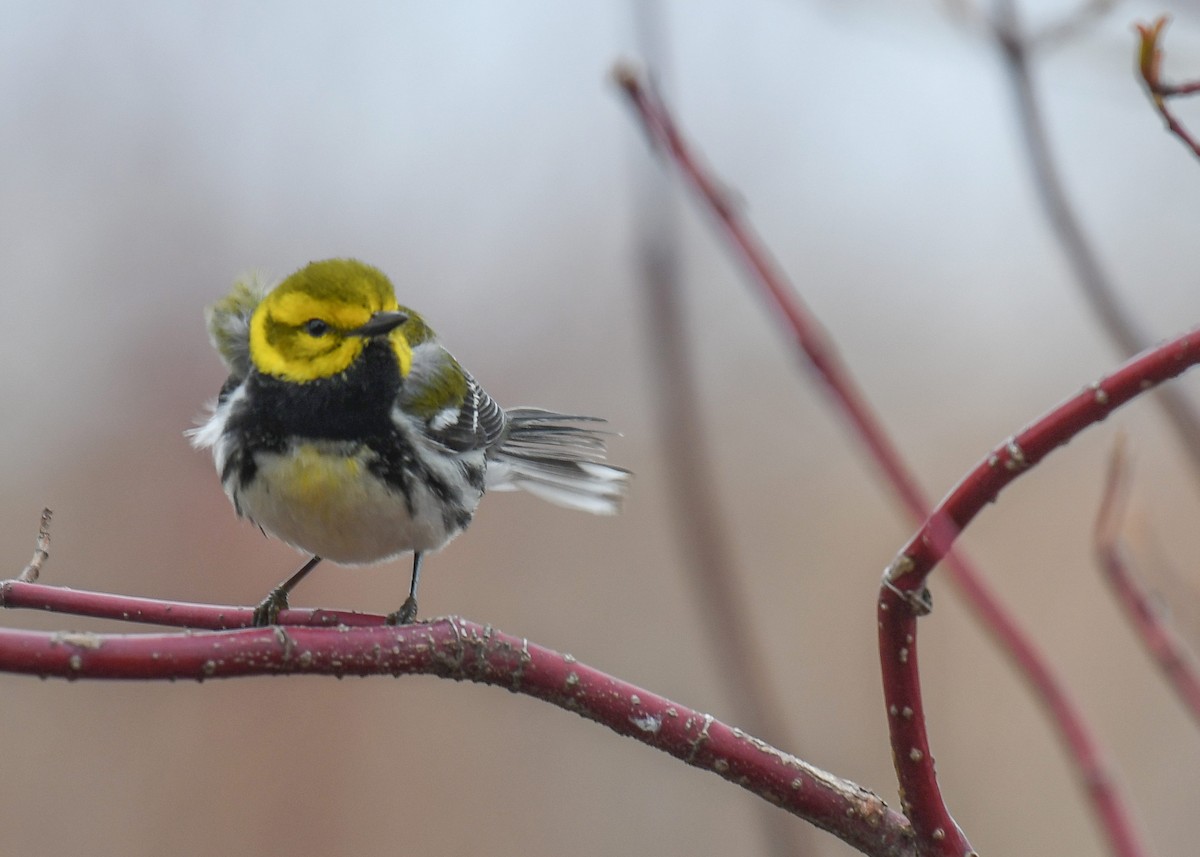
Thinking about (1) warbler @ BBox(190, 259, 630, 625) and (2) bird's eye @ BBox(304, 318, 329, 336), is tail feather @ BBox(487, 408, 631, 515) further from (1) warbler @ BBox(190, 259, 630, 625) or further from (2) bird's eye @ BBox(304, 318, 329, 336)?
(2) bird's eye @ BBox(304, 318, 329, 336)

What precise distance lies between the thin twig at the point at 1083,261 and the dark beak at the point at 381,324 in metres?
1.26

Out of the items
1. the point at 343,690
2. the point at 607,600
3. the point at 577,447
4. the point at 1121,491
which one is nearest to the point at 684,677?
the point at 607,600

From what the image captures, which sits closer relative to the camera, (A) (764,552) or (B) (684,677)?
(B) (684,677)

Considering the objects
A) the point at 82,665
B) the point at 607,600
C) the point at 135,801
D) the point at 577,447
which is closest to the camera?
the point at 82,665

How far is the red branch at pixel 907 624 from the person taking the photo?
4.50 feet

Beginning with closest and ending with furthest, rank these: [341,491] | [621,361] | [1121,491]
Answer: [1121,491] → [341,491] → [621,361]

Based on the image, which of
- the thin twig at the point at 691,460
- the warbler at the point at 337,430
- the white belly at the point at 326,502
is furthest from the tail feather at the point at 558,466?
the thin twig at the point at 691,460

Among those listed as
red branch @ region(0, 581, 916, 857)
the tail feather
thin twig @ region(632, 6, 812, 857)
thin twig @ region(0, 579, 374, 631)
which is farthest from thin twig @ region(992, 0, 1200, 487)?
the tail feather

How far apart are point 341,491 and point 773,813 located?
3.47 ft

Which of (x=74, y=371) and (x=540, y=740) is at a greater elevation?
(x=74, y=371)

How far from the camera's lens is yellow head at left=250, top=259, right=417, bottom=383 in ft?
8.32

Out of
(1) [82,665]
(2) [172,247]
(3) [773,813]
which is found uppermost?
(2) [172,247]

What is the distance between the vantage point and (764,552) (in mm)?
7773

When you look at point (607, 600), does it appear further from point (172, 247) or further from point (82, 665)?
point (82, 665)
